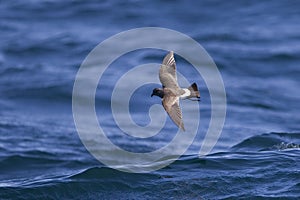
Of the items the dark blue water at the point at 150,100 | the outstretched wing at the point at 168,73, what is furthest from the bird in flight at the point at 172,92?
the dark blue water at the point at 150,100

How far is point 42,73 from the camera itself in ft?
59.3

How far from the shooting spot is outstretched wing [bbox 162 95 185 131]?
9.31 metres

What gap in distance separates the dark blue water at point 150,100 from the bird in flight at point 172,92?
1418 millimetres

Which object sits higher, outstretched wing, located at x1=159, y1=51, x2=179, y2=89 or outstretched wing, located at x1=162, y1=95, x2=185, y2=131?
outstretched wing, located at x1=159, y1=51, x2=179, y2=89

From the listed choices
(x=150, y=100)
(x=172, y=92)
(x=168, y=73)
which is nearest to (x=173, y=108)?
(x=172, y=92)

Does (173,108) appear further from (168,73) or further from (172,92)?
(168,73)

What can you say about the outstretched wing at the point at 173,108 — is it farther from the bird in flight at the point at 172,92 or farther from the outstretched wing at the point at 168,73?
the outstretched wing at the point at 168,73

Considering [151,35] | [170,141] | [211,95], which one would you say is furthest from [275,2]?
[170,141]

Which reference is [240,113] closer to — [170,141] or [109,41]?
[170,141]

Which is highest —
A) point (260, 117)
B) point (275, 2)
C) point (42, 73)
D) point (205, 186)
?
point (275, 2)

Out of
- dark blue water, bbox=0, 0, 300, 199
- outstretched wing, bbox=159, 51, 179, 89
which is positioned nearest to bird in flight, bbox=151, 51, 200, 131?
outstretched wing, bbox=159, 51, 179, 89

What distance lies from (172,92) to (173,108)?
554 mm

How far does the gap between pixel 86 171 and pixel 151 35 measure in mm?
8052

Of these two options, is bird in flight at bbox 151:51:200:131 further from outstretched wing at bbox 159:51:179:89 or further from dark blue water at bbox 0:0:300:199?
dark blue water at bbox 0:0:300:199
